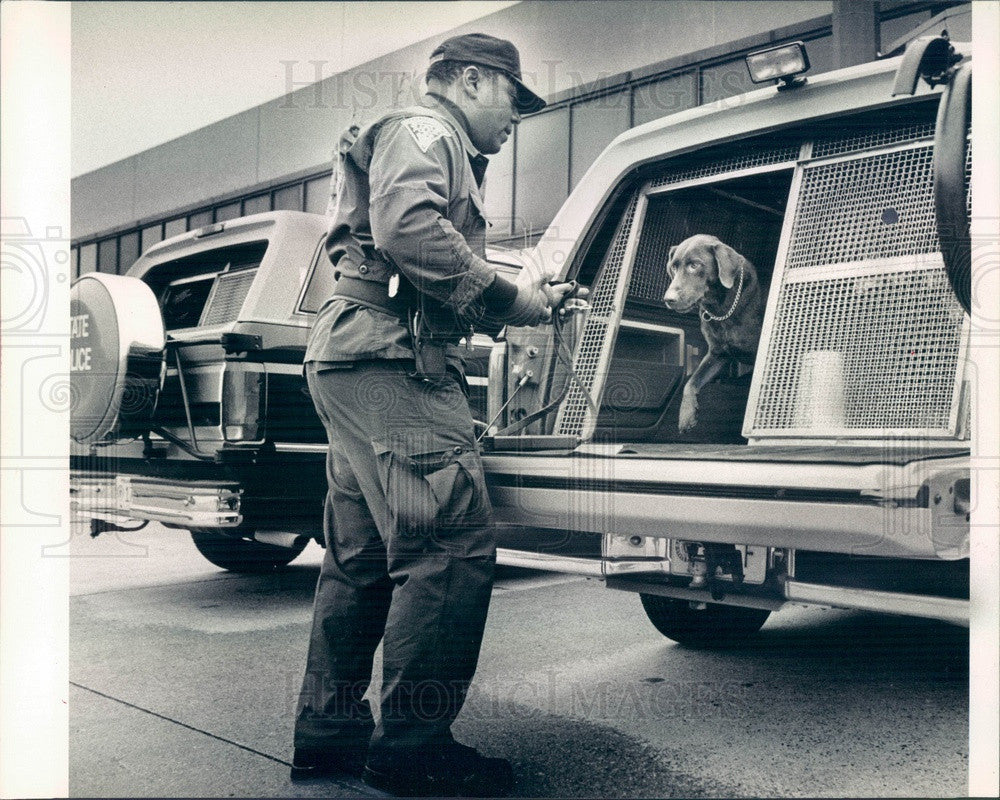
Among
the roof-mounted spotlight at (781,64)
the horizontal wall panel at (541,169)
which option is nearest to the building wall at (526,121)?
the horizontal wall panel at (541,169)

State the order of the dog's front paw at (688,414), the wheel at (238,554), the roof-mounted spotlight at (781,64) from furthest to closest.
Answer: the wheel at (238,554) → the dog's front paw at (688,414) → the roof-mounted spotlight at (781,64)

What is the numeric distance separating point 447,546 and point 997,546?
3.68 feet

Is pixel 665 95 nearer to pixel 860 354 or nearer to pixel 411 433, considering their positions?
pixel 860 354

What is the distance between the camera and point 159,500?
3721mm

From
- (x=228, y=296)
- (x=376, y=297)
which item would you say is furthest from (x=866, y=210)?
(x=228, y=296)

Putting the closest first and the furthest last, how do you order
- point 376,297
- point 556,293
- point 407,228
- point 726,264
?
point 407,228 → point 376,297 → point 556,293 → point 726,264

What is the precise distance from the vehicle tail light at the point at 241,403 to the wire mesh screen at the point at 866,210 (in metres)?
2.05

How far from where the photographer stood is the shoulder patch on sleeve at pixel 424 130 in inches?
82.5

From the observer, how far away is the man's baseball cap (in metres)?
2.28

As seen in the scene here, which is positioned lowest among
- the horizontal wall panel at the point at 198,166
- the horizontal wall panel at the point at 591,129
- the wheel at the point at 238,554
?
the wheel at the point at 238,554

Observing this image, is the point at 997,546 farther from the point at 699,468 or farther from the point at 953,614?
the point at 699,468

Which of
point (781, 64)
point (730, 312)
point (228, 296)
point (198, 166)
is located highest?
point (781, 64)

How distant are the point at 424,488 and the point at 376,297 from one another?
465 millimetres

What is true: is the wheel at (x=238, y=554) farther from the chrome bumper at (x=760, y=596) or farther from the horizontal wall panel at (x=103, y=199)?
the chrome bumper at (x=760, y=596)
